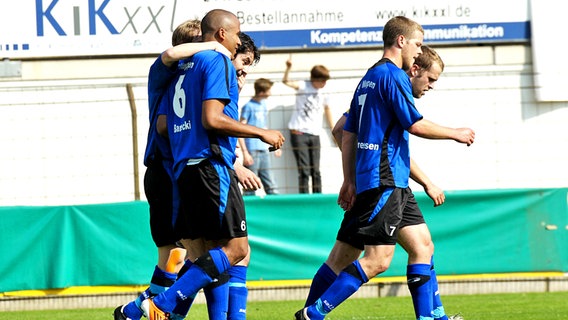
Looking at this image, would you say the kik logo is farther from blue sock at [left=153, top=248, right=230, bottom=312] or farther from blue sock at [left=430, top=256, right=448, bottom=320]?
blue sock at [left=153, top=248, right=230, bottom=312]

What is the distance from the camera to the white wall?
13016mm

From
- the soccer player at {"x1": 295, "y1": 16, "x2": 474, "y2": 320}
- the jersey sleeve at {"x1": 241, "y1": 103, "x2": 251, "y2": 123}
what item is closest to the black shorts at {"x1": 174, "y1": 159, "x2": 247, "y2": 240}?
the soccer player at {"x1": 295, "y1": 16, "x2": 474, "y2": 320}

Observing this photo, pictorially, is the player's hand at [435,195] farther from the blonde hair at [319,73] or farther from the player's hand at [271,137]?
the blonde hair at [319,73]

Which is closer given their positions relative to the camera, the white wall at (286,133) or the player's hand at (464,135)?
the player's hand at (464,135)

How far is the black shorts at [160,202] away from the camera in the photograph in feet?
23.9

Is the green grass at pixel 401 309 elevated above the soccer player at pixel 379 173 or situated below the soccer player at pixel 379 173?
below

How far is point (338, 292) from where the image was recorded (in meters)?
6.95

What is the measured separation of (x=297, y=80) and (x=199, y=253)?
8059 millimetres

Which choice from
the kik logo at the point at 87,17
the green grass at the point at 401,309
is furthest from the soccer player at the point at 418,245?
the kik logo at the point at 87,17

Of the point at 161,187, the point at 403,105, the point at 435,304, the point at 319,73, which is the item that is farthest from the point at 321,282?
the point at 319,73

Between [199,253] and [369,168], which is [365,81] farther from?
[199,253]

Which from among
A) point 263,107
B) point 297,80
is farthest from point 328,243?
point 297,80

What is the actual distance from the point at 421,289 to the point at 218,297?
1.33 m

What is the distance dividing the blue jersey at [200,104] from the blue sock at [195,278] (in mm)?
531
